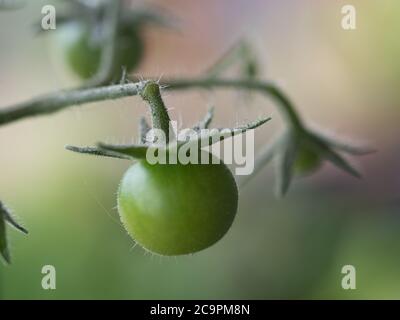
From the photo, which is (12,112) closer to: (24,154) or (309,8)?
(24,154)

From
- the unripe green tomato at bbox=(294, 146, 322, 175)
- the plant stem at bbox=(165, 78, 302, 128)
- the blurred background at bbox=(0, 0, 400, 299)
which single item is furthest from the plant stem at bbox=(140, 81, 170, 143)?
the blurred background at bbox=(0, 0, 400, 299)

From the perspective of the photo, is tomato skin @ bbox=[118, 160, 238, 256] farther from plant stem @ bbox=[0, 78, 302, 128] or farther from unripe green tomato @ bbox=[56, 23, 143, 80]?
unripe green tomato @ bbox=[56, 23, 143, 80]

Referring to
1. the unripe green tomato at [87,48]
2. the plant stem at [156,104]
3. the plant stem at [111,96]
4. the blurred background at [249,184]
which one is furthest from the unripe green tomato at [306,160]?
the blurred background at [249,184]

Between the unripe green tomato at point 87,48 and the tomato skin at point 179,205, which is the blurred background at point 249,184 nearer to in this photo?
the unripe green tomato at point 87,48

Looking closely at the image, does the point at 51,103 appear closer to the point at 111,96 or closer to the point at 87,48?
the point at 111,96

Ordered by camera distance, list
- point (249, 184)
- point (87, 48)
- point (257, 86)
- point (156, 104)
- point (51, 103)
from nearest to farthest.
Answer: point (156, 104), point (51, 103), point (257, 86), point (87, 48), point (249, 184)

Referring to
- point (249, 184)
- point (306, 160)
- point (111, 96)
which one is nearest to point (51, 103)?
point (111, 96)
